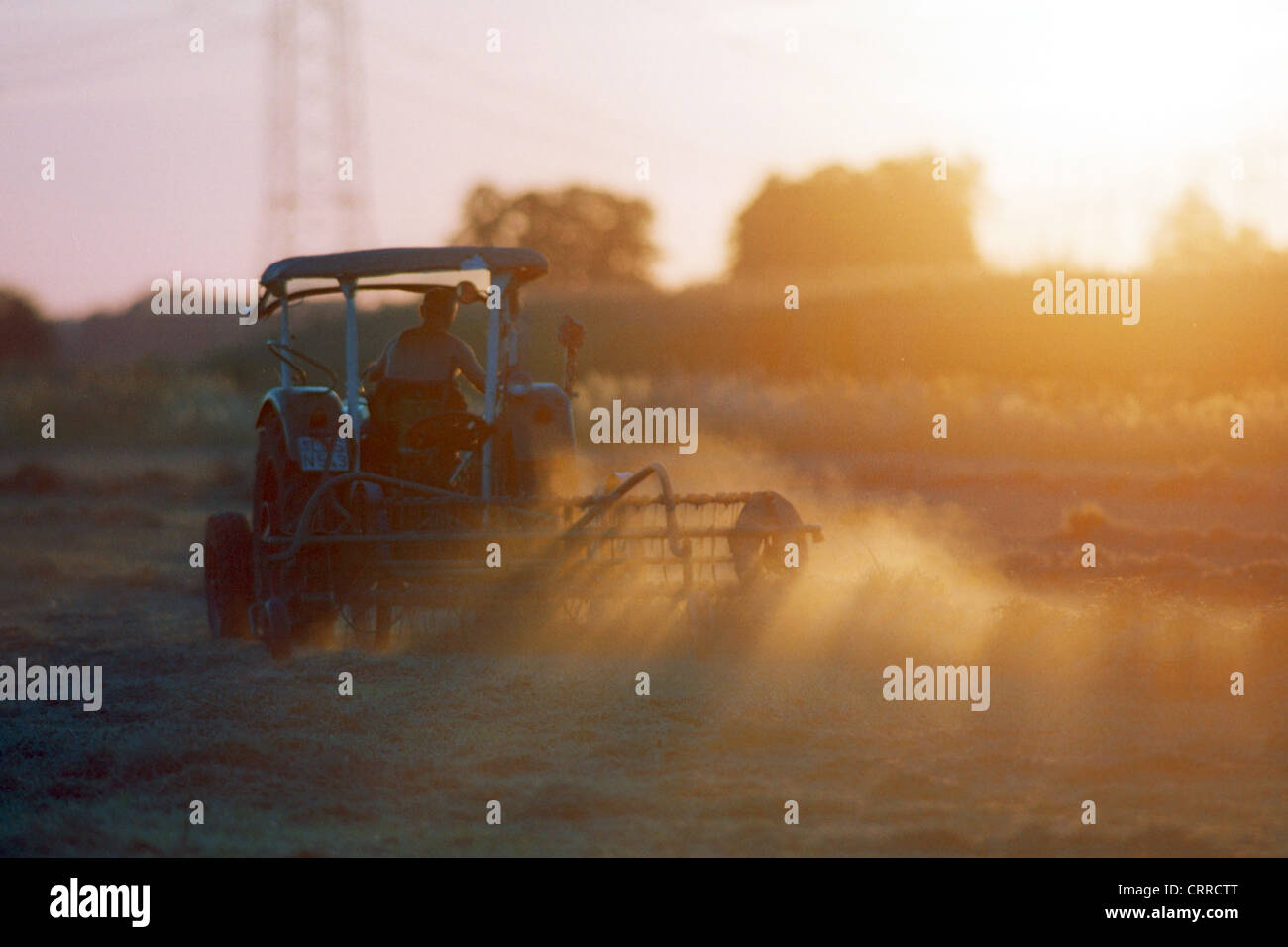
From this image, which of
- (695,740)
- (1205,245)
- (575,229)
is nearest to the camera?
(695,740)

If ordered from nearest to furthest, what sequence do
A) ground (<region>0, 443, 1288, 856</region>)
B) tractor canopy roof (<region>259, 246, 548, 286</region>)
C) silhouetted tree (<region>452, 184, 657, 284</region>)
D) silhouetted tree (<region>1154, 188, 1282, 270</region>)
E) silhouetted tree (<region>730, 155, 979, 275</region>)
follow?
ground (<region>0, 443, 1288, 856</region>)
tractor canopy roof (<region>259, 246, 548, 286</region>)
silhouetted tree (<region>1154, 188, 1282, 270</region>)
silhouetted tree (<region>730, 155, 979, 275</region>)
silhouetted tree (<region>452, 184, 657, 284</region>)

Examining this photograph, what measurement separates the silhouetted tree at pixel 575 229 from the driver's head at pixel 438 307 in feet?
216

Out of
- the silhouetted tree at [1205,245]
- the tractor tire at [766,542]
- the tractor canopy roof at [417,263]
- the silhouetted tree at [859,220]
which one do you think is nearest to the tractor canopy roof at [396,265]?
the tractor canopy roof at [417,263]

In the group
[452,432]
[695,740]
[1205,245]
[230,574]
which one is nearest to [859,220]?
[1205,245]

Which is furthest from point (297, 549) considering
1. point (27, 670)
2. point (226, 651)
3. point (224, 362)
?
point (224, 362)

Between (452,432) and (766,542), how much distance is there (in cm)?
237

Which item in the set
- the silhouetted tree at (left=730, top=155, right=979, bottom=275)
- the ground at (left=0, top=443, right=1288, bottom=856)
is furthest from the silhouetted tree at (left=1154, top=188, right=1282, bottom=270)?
the ground at (left=0, top=443, right=1288, bottom=856)

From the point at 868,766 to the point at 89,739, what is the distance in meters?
4.30

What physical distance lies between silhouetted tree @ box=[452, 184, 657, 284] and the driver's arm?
65.9m

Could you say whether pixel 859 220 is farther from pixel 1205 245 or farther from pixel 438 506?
pixel 438 506

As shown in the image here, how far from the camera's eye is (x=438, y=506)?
12.1 metres

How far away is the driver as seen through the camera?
12.3 m

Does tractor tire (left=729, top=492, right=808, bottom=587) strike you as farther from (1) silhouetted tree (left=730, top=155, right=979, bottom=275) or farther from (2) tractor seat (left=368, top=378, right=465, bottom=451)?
(1) silhouetted tree (left=730, top=155, right=979, bottom=275)

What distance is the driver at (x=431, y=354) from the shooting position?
12320 millimetres
